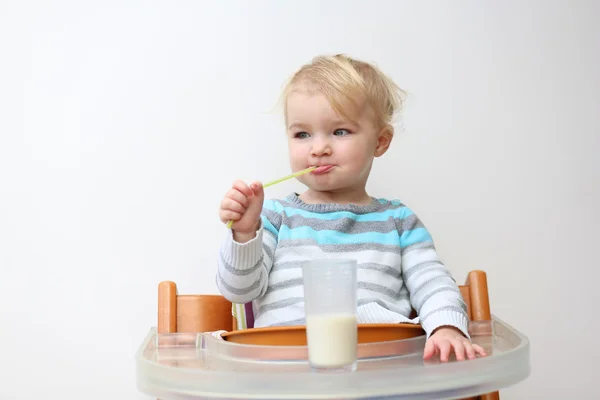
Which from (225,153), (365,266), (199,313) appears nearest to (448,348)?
(365,266)

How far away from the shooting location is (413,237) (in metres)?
1.37

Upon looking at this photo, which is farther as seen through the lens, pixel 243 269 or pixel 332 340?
pixel 243 269

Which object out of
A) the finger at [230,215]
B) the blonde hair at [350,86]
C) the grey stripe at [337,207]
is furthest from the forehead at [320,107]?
the finger at [230,215]

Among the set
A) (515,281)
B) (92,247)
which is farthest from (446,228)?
(92,247)

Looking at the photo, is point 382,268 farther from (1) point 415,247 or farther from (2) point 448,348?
(2) point 448,348

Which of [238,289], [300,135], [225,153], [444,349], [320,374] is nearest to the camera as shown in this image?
[320,374]

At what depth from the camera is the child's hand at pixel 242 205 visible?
1111 mm

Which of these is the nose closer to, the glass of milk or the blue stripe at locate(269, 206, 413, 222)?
the blue stripe at locate(269, 206, 413, 222)

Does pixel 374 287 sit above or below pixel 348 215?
below

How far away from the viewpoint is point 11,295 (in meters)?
1.62

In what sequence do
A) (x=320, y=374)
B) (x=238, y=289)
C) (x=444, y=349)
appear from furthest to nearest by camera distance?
1. (x=238, y=289)
2. (x=444, y=349)
3. (x=320, y=374)

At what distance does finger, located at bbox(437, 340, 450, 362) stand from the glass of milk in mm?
147

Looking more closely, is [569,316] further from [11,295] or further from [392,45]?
[11,295]

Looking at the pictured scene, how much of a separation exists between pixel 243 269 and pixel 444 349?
360 mm
